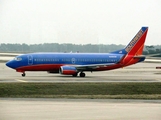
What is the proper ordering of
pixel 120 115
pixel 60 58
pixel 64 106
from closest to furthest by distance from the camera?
pixel 120 115 → pixel 64 106 → pixel 60 58

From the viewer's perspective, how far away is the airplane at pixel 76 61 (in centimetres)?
6053

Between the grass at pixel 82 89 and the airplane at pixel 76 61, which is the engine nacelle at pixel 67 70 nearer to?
the airplane at pixel 76 61

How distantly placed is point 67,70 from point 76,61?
331 centimetres

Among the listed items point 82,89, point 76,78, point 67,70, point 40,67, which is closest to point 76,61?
point 67,70

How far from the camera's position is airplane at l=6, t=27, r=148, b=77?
60531mm

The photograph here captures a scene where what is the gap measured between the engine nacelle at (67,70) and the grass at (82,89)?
13.9m

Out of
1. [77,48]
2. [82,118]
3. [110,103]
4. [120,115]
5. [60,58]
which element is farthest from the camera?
[77,48]

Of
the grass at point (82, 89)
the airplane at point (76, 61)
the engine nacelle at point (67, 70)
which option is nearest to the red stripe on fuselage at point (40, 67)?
the airplane at point (76, 61)

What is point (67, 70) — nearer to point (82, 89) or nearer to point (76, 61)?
point (76, 61)

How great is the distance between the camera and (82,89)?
43594mm

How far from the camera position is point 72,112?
26109 millimetres

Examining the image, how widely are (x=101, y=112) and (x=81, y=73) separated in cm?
3601

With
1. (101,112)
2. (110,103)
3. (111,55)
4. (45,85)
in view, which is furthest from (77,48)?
(101,112)

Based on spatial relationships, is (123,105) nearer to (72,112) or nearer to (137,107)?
(137,107)
